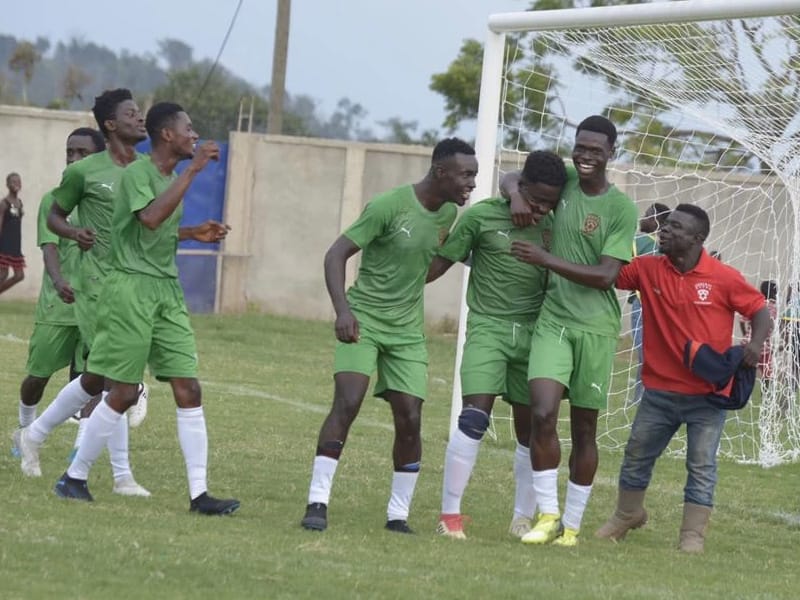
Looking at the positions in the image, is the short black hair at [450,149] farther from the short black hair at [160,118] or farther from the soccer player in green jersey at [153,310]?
the short black hair at [160,118]

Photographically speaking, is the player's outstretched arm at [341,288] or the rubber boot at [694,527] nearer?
the player's outstretched arm at [341,288]

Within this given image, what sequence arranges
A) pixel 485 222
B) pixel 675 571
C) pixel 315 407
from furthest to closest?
pixel 315 407, pixel 485 222, pixel 675 571

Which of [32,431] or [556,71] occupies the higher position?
[556,71]

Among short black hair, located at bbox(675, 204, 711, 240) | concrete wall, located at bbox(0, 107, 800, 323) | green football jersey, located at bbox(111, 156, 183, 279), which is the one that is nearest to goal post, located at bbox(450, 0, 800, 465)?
short black hair, located at bbox(675, 204, 711, 240)

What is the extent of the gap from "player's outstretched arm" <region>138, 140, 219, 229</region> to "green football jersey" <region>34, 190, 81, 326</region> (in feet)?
5.35

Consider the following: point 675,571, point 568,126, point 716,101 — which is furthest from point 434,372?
point 675,571

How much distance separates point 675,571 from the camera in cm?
792

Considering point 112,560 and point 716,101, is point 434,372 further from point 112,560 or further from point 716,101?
point 112,560

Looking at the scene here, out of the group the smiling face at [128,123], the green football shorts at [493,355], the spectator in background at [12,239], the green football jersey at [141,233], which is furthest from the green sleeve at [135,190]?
the spectator in background at [12,239]

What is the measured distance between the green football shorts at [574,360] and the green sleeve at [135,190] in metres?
2.06

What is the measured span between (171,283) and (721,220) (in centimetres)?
1015

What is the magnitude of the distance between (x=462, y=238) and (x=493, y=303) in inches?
14.7

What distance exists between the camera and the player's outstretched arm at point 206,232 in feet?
27.2

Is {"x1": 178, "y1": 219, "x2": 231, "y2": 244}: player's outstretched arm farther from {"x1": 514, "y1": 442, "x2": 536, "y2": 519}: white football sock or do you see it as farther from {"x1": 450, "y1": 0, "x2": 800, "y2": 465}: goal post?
{"x1": 450, "y1": 0, "x2": 800, "y2": 465}: goal post
